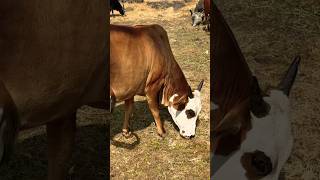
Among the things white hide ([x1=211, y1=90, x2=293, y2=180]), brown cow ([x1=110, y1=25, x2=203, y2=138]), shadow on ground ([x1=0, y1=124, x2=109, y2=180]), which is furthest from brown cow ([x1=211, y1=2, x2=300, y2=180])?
shadow on ground ([x1=0, y1=124, x2=109, y2=180])

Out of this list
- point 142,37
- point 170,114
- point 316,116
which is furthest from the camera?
point 316,116

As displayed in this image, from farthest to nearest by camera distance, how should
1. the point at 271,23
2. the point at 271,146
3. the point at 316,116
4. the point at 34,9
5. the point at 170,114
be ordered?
the point at 271,23 < the point at 316,116 < the point at 170,114 < the point at 271,146 < the point at 34,9

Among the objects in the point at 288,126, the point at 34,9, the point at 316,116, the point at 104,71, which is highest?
the point at 34,9

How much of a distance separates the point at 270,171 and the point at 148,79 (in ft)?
5.02

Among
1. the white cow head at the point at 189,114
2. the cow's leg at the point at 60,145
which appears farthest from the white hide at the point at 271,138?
the white cow head at the point at 189,114

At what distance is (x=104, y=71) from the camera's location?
2.44 meters

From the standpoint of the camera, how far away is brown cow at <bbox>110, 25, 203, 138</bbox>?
121 inches

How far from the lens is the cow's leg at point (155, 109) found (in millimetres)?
3625

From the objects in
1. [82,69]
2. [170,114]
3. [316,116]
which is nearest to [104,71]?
[82,69]

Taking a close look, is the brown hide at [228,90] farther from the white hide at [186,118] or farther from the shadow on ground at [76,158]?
the shadow on ground at [76,158]

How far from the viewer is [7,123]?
6.59 ft

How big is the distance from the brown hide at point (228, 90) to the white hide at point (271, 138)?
0.05m

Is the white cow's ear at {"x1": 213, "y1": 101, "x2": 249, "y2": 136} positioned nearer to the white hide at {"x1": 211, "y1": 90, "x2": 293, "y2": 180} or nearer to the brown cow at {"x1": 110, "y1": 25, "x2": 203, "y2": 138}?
the white hide at {"x1": 211, "y1": 90, "x2": 293, "y2": 180}

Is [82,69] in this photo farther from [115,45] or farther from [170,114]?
[170,114]
